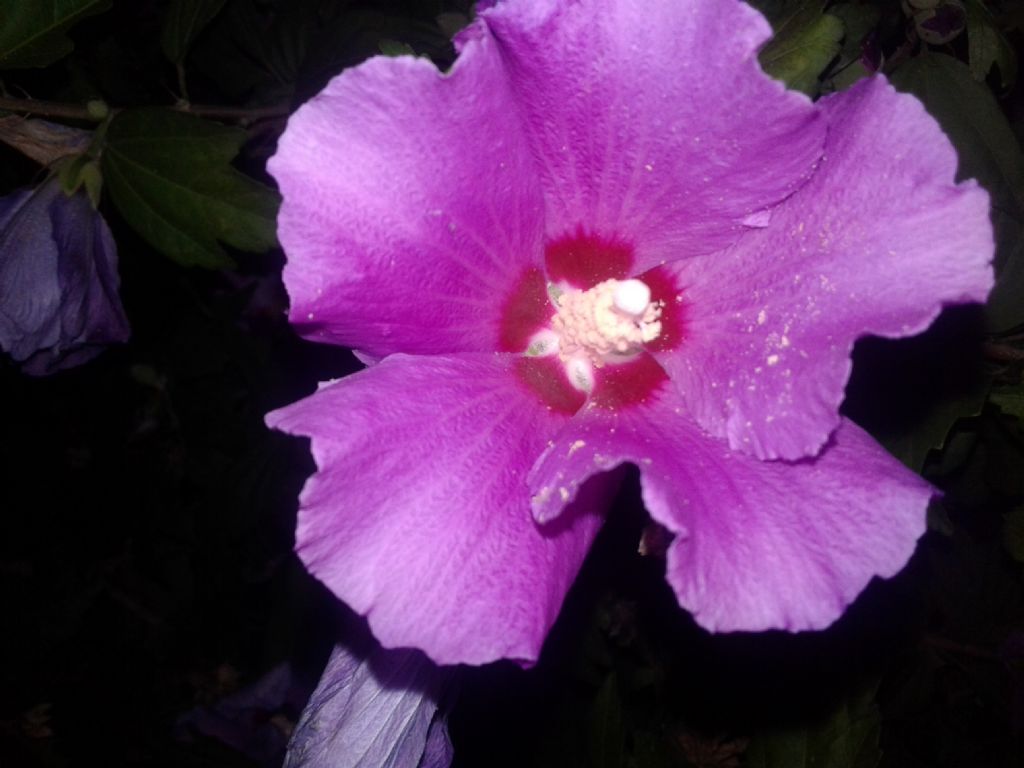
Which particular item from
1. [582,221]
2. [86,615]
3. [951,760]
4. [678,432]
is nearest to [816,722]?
[951,760]

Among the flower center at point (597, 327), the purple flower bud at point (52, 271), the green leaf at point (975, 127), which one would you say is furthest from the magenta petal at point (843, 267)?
the purple flower bud at point (52, 271)

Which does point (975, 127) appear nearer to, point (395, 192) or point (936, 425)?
point (936, 425)

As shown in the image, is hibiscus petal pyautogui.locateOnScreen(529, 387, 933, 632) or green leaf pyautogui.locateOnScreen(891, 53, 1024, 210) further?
green leaf pyautogui.locateOnScreen(891, 53, 1024, 210)

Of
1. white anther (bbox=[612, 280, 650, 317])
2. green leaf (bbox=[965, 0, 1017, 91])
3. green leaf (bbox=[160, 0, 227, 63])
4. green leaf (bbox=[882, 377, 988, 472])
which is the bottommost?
green leaf (bbox=[882, 377, 988, 472])

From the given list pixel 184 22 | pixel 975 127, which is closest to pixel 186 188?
pixel 184 22

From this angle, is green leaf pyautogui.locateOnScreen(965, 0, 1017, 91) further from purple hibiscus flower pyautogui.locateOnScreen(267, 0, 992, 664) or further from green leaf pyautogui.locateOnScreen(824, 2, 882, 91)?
purple hibiscus flower pyautogui.locateOnScreen(267, 0, 992, 664)

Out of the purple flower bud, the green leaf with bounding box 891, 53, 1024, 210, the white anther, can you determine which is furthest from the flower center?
the purple flower bud

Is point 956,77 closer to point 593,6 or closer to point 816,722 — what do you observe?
point 593,6
